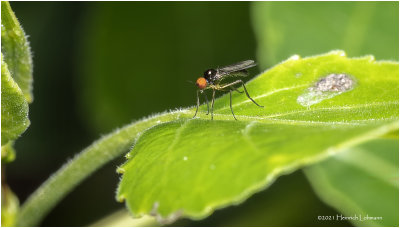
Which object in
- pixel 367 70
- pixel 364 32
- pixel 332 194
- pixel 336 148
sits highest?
pixel 336 148

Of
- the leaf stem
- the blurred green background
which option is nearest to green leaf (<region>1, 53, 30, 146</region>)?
the leaf stem

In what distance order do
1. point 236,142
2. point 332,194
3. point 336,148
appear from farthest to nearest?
point 332,194 → point 236,142 → point 336,148

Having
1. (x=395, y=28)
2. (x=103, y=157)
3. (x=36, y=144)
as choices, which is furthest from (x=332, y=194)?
(x=36, y=144)

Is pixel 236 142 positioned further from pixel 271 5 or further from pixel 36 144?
pixel 36 144

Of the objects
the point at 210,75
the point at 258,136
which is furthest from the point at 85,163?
the point at 210,75

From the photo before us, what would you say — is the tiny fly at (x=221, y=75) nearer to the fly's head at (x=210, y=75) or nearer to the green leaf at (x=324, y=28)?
the fly's head at (x=210, y=75)

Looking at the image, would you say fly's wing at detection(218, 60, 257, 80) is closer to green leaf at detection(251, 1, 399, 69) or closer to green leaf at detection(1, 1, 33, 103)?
green leaf at detection(251, 1, 399, 69)
